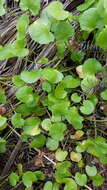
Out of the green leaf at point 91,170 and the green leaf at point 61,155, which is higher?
the green leaf at point 61,155

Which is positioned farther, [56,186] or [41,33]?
[56,186]

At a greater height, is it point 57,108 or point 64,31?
point 64,31

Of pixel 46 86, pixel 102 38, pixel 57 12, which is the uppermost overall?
pixel 57 12

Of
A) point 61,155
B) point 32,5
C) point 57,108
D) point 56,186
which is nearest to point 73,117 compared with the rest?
point 57,108

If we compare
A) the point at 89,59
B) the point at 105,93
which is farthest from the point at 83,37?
the point at 105,93

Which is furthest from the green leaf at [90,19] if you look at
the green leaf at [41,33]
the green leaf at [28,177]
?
the green leaf at [28,177]

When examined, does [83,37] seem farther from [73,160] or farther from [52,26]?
[73,160]

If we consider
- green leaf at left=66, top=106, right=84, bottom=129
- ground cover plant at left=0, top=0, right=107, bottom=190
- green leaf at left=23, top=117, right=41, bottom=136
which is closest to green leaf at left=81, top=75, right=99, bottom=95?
ground cover plant at left=0, top=0, right=107, bottom=190

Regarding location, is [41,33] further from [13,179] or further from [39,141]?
[13,179]

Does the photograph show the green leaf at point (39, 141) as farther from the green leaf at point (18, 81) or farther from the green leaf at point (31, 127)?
the green leaf at point (18, 81)
